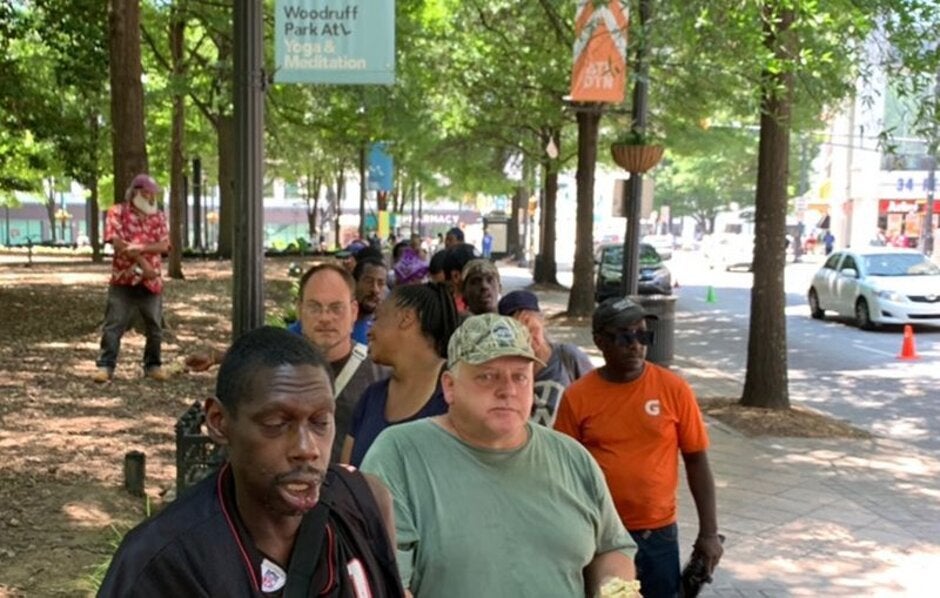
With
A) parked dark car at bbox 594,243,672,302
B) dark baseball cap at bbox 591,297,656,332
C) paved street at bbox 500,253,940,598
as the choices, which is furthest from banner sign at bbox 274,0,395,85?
parked dark car at bbox 594,243,672,302

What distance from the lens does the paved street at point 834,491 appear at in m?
6.17

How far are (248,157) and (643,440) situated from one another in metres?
2.15

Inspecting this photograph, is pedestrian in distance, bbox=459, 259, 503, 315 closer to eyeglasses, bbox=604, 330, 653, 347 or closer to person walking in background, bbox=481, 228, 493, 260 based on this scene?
eyeglasses, bbox=604, 330, 653, 347

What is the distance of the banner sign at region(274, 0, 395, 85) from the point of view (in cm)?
566

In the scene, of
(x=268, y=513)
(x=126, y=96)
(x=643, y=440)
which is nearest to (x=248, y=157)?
(x=643, y=440)

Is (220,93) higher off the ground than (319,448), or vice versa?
(220,93)

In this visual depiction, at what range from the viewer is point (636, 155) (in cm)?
1065

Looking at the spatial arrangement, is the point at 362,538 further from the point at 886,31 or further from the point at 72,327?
the point at 72,327

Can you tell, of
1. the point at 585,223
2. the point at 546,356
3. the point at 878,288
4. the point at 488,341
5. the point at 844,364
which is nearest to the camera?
the point at 488,341

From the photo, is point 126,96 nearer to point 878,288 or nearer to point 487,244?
point 878,288

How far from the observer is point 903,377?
1444cm

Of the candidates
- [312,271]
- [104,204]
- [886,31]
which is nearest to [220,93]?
[886,31]

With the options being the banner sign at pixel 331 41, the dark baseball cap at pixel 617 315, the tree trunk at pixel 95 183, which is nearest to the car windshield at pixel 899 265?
the tree trunk at pixel 95 183

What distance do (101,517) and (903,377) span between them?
11765 mm
